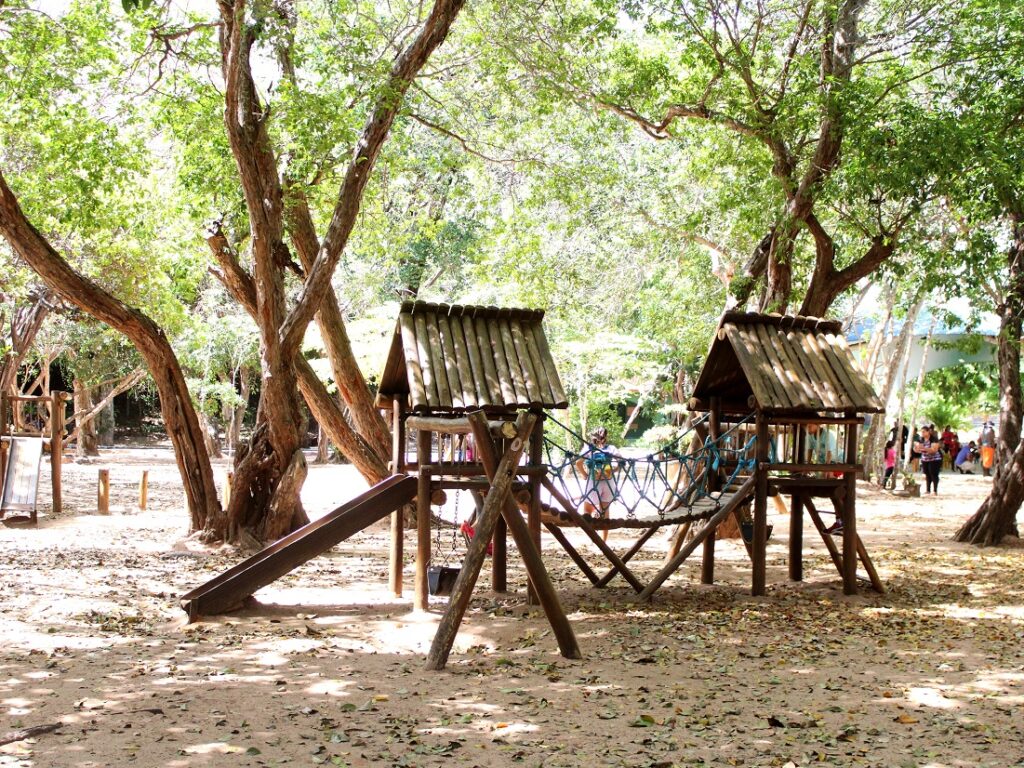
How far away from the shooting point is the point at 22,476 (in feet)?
44.5

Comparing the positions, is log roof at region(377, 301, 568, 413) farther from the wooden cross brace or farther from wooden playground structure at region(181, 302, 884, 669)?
the wooden cross brace

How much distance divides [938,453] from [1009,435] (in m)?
8.50

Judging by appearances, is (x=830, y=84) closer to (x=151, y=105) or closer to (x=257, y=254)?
(x=257, y=254)

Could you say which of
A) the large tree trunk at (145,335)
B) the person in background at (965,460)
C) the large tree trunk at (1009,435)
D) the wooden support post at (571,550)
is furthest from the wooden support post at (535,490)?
the person in background at (965,460)

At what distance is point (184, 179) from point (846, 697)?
9.01 meters

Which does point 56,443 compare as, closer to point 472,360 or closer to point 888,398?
point 472,360

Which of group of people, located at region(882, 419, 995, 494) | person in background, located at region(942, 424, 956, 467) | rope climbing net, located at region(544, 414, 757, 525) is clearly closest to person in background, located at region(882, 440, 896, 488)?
group of people, located at region(882, 419, 995, 494)

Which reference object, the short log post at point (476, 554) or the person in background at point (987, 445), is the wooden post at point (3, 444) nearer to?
the short log post at point (476, 554)

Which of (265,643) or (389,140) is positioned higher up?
(389,140)

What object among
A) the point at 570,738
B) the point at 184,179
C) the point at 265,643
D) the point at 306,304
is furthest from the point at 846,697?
the point at 184,179

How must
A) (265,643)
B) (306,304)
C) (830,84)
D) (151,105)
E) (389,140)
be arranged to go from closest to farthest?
1. (265,643)
2. (306,304)
3. (830,84)
4. (151,105)
5. (389,140)

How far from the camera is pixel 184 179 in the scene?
38.6ft

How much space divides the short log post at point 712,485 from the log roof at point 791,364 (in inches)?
13.9

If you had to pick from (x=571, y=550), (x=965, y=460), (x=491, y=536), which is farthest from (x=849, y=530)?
(x=965, y=460)
